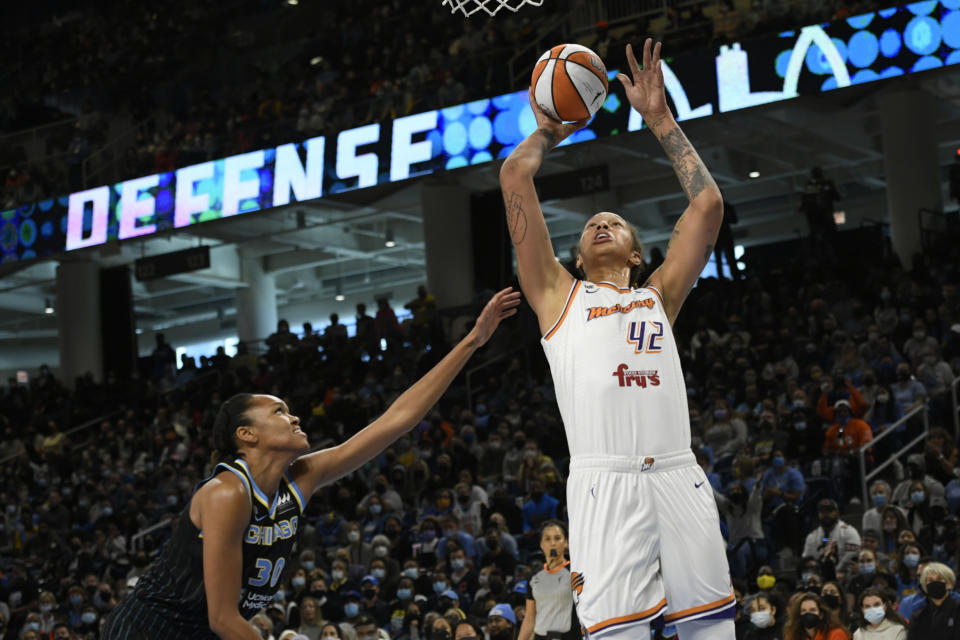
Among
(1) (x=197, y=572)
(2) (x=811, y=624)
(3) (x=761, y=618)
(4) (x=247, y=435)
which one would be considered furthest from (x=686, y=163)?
(3) (x=761, y=618)

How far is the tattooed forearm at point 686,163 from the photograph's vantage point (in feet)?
16.7

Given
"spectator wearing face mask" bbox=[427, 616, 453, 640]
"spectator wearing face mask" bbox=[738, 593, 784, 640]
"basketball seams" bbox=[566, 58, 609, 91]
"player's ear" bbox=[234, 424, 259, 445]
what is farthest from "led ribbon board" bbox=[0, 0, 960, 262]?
"player's ear" bbox=[234, 424, 259, 445]

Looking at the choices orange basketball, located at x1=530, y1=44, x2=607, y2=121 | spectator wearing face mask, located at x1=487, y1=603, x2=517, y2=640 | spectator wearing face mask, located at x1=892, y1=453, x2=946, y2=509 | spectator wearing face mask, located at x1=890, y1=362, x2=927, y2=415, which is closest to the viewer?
orange basketball, located at x1=530, y1=44, x2=607, y2=121

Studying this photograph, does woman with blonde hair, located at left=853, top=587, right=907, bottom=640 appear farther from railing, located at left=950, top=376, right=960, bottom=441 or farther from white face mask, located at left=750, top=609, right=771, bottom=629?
railing, located at left=950, top=376, right=960, bottom=441

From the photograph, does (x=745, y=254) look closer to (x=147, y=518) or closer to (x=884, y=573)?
(x=147, y=518)

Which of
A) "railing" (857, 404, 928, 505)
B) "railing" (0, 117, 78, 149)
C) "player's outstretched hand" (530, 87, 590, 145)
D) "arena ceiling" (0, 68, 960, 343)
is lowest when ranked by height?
"railing" (857, 404, 928, 505)

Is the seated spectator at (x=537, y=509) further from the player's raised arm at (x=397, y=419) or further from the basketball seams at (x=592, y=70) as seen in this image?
the basketball seams at (x=592, y=70)

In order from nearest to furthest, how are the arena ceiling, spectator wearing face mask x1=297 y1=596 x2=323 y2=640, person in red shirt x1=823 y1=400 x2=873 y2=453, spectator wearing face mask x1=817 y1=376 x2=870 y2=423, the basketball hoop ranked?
the basketball hoop
spectator wearing face mask x1=297 y1=596 x2=323 y2=640
person in red shirt x1=823 y1=400 x2=873 y2=453
spectator wearing face mask x1=817 y1=376 x2=870 y2=423
the arena ceiling

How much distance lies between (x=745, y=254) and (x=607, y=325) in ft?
96.9

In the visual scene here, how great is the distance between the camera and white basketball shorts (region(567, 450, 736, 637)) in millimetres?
4496

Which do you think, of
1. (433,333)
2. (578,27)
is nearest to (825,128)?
(578,27)

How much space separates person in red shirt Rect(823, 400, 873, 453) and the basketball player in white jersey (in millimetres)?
11922

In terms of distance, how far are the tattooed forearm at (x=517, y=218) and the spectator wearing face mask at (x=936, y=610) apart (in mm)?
7668

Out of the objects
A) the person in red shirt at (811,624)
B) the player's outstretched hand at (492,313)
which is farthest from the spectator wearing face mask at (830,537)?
the player's outstretched hand at (492,313)
